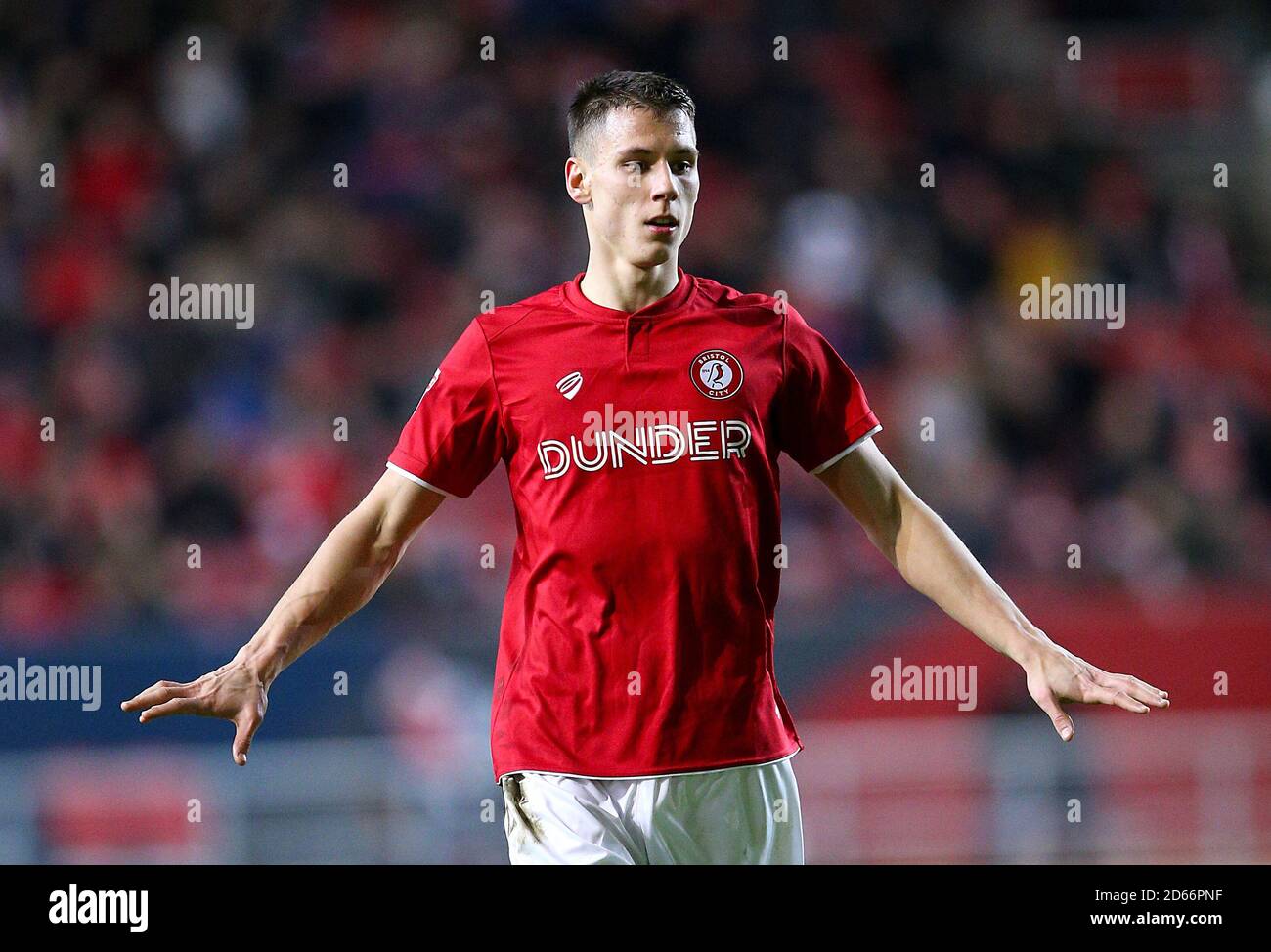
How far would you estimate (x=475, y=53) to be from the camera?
792cm

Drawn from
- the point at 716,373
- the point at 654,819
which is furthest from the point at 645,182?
the point at 654,819

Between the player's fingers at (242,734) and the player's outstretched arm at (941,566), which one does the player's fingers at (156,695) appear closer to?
the player's fingers at (242,734)

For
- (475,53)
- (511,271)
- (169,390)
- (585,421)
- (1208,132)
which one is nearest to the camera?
(585,421)

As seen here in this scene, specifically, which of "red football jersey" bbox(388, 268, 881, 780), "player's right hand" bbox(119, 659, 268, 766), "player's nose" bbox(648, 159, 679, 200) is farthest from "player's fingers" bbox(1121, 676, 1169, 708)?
"player's right hand" bbox(119, 659, 268, 766)

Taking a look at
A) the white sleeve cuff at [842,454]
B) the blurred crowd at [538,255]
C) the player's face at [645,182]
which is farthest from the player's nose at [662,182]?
the blurred crowd at [538,255]

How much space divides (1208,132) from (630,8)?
10.4ft

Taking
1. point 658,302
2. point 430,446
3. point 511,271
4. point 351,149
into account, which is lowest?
point 430,446

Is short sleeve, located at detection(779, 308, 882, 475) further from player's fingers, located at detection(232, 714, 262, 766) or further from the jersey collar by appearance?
player's fingers, located at detection(232, 714, 262, 766)

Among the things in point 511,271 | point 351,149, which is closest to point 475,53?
point 351,149

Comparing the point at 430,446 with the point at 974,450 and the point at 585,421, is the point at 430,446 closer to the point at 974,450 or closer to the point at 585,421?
the point at 585,421

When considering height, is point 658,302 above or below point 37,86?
below

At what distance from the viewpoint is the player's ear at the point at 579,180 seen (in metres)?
3.26

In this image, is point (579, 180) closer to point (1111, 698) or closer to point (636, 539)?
point (636, 539)

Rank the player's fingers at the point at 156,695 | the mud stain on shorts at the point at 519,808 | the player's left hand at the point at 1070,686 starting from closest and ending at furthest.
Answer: the player's fingers at the point at 156,695 → the player's left hand at the point at 1070,686 → the mud stain on shorts at the point at 519,808
